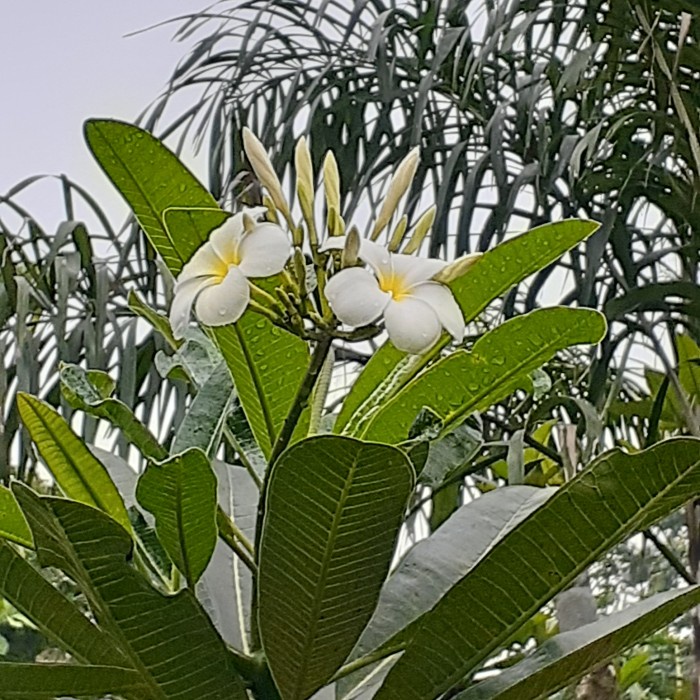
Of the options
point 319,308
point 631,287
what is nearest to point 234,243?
point 319,308

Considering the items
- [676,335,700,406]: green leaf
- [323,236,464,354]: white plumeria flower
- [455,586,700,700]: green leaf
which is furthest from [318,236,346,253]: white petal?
[676,335,700,406]: green leaf

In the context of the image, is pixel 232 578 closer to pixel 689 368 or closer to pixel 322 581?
pixel 322 581

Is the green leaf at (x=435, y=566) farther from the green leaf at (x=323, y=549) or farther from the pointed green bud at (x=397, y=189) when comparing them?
the pointed green bud at (x=397, y=189)

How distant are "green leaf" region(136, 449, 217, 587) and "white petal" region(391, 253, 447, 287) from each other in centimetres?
11

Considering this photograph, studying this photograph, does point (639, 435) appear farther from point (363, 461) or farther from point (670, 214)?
point (363, 461)

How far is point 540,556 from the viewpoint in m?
0.41

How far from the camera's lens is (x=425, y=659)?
422 millimetres

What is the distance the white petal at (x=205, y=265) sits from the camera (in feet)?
1.30

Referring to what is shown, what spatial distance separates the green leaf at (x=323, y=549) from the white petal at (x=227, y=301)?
6 centimetres

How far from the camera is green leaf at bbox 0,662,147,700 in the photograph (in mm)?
396

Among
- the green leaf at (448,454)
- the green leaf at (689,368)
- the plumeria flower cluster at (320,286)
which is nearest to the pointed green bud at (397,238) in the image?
the plumeria flower cluster at (320,286)

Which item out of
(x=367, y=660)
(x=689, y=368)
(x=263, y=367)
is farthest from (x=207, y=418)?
(x=689, y=368)

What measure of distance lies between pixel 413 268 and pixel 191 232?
116 mm

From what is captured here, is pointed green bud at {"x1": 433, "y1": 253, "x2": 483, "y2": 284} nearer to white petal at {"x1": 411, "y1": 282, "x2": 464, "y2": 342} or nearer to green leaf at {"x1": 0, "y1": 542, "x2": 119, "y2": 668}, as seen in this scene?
white petal at {"x1": 411, "y1": 282, "x2": 464, "y2": 342}
